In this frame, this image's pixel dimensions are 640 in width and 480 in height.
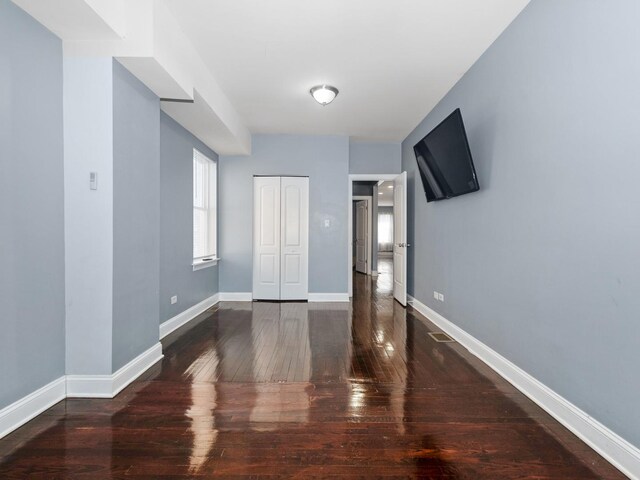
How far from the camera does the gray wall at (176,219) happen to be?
377 centimetres

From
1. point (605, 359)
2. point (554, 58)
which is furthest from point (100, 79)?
point (605, 359)

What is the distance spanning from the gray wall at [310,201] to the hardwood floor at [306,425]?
96.3 inches

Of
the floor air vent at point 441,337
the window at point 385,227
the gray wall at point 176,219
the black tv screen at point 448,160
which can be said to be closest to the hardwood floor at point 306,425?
the floor air vent at point 441,337

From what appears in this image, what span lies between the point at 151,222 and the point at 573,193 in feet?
10.2

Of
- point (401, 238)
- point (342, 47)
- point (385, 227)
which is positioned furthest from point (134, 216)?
point (385, 227)

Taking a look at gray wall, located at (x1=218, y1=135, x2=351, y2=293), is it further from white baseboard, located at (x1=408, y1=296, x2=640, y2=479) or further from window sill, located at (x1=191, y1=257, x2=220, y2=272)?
white baseboard, located at (x1=408, y1=296, x2=640, y2=479)

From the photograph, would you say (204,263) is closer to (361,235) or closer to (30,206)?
(30,206)

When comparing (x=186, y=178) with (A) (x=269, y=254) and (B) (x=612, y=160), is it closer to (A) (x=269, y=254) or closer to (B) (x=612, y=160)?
(A) (x=269, y=254)

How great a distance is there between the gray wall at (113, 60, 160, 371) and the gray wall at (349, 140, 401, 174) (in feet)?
12.4

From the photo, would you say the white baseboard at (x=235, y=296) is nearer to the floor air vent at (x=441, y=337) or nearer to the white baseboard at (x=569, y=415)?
the floor air vent at (x=441, y=337)

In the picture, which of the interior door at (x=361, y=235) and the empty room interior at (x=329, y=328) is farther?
the interior door at (x=361, y=235)

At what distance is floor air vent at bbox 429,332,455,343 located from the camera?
11.9 ft

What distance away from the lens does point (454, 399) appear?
235cm

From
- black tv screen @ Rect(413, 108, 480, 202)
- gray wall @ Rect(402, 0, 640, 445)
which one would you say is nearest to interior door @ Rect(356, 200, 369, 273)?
black tv screen @ Rect(413, 108, 480, 202)
